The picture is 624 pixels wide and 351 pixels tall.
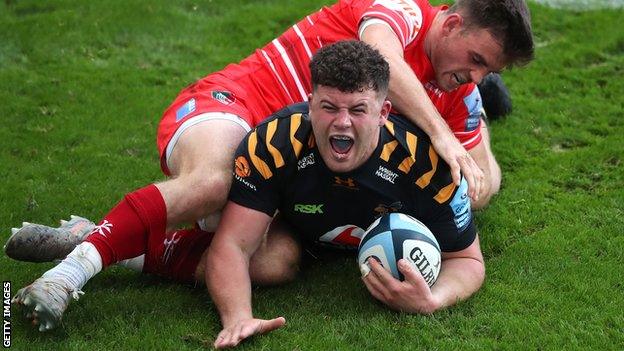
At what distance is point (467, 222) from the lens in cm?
488

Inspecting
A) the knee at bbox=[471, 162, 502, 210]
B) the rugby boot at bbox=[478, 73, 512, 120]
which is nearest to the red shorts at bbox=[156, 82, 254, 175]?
the knee at bbox=[471, 162, 502, 210]

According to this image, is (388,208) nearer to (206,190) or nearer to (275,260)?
(275,260)

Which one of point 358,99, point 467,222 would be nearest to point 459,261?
point 467,222

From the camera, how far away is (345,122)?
4.34m

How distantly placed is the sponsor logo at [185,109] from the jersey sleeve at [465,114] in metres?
1.68

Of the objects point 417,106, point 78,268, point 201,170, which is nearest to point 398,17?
point 417,106

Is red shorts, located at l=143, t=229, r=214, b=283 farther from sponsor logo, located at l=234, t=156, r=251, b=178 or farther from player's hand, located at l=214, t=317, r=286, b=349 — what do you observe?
player's hand, located at l=214, t=317, r=286, b=349

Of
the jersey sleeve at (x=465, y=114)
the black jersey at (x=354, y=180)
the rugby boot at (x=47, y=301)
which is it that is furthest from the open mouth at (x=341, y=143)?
the jersey sleeve at (x=465, y=114)

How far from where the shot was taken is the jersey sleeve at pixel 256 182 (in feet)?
15.4

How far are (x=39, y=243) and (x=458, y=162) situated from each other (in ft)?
7.59

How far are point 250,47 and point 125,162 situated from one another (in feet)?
8.82

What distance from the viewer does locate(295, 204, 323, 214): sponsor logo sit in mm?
4867

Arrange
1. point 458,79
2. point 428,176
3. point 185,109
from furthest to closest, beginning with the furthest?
point 185,109 < point 458,79 < point 428,176

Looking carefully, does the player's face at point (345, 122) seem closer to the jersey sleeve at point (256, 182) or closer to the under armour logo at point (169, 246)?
the jersey sleeve at point (256, 182)
